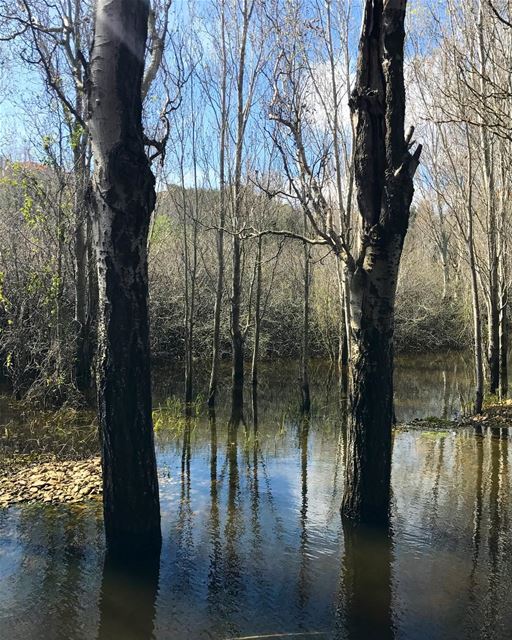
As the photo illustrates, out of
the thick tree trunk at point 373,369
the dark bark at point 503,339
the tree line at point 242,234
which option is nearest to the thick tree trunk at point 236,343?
the tree line at point 242,234

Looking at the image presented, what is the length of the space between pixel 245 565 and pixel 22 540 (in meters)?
2.05

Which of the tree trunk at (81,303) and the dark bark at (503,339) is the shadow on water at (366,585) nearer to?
the dark bark at (503,339)

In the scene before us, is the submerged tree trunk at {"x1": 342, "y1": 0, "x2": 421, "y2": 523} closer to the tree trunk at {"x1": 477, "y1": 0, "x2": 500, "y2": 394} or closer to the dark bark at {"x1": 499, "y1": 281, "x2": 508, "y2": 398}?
the tree trunk at {"x1": 477, "y1": 0, "x2": 500, "y2": 394}

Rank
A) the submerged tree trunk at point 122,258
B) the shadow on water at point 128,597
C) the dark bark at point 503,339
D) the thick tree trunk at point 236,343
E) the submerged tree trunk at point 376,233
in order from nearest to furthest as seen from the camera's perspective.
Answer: the shadow on water at point 128,597
the submerged tree trunk at point 122,258
the submerged tree trunk at point 376,233
the thick tree trunk at point 236,343
the dark bark at point 503,339

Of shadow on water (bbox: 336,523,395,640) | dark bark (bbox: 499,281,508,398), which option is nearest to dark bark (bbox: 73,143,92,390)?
shadow on water (bbox: 336,523,395,640)

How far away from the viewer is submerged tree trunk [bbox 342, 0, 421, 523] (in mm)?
Result: 4746

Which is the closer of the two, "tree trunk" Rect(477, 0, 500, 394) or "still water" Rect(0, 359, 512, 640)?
"still water" Rect(0, 359, 512, 640)

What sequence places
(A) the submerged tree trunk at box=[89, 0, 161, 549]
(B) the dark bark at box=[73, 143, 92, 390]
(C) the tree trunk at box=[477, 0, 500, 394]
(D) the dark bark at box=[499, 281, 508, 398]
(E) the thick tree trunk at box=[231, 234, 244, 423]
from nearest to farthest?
1. (A) the submerged tree trunk at box=[89, 0, 161, 549]
2. (C) the tree trunk at box=[477, 0, 500, 394]
3. (B) the dark bark at box=[73, 143, 92, 390]
4. (E) the thick tree trunk at box=[231, 234, 244, 423]
5. (D) the dark bark at box=[499, 281, 508, 398]

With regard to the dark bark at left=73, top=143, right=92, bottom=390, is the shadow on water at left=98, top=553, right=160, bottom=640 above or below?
below

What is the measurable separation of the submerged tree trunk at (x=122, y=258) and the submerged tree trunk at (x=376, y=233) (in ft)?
6.13

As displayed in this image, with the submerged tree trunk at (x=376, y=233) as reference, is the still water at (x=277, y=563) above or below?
below

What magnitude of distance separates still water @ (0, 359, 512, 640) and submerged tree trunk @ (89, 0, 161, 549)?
23.7 inches

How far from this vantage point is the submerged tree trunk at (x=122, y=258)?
420 centimetres

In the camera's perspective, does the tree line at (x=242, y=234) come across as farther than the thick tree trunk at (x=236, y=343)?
No
